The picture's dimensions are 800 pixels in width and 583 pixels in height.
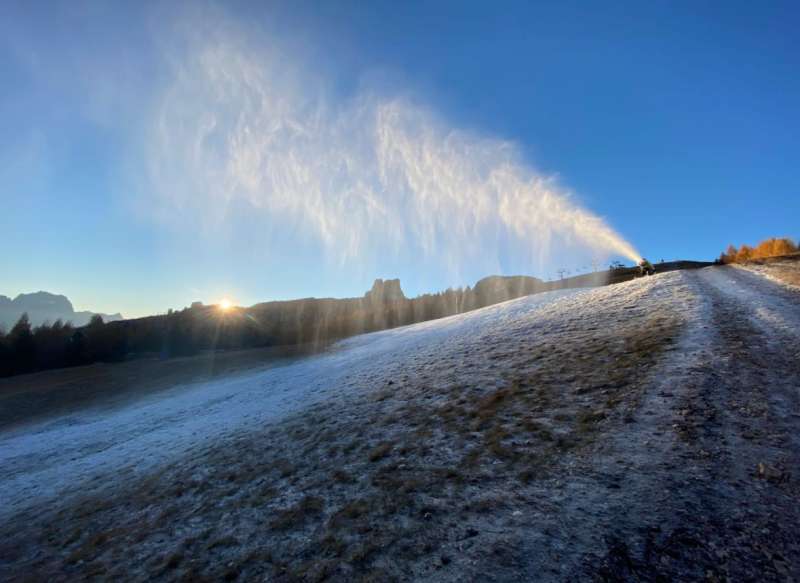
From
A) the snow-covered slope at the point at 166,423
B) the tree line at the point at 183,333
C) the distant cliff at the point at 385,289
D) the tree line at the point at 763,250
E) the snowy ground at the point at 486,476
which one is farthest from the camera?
the distant cliff at the point at 385,289

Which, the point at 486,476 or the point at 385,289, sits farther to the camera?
the point at 385,289

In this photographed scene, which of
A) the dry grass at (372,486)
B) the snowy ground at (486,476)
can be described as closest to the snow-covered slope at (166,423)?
the snowy ground at (486,476)

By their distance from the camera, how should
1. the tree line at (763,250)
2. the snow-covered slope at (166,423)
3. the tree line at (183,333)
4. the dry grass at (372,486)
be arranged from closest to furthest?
the dry grass at (372,486) < the snow-covered slope at (166,423) < the tree line at (763,250) < the tree line at (183,333)

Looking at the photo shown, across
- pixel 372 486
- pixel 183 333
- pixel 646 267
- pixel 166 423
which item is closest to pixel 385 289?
pixel 183 333

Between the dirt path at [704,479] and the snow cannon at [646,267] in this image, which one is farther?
the snow cannon at [646,267]

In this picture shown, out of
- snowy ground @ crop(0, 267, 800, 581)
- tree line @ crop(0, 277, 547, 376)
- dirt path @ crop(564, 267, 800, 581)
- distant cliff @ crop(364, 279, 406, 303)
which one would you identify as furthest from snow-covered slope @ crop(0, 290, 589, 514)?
distant cliff @ crop(364, 279, 406, 303)

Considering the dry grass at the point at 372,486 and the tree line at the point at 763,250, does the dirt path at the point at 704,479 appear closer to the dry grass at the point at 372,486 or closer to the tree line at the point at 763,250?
the dry grass at the point at 372,486

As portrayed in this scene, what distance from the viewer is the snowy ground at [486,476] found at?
4.66 m

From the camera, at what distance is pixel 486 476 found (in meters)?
6.64

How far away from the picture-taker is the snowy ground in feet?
15.3

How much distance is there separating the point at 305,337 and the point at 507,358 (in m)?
47.5

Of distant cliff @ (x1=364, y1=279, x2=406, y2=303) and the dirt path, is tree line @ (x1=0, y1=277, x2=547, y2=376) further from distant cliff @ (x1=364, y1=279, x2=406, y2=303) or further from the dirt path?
distant cliff @ (x1=364, y1=279, x2=406, y2=303)

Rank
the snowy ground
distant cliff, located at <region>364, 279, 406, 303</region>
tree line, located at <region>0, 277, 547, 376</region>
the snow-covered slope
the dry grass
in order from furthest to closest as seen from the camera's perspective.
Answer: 1. distant cliff, located at <region>364, 279, 406, 303</region>
2. tree line, located at <region>0, 277, 547, 376</region>
3. the snow-covered slope
4. the dry grass
5. the snowy ground

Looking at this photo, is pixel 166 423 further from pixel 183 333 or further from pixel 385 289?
pixel 385 289
